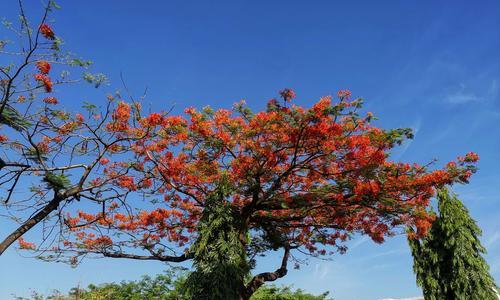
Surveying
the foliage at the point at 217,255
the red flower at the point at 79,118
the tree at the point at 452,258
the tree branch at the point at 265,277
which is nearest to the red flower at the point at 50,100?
the red flower at the point at 79,118

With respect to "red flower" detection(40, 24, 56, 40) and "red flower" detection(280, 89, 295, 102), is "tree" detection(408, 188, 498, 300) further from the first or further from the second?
"red flower" detection(40, 24, 56, 40)

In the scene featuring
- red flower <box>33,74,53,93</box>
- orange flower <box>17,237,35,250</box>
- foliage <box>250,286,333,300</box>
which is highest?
red flower <box>33,74,53,93</box>

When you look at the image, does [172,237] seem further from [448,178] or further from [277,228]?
[448,178]

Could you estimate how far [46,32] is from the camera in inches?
292

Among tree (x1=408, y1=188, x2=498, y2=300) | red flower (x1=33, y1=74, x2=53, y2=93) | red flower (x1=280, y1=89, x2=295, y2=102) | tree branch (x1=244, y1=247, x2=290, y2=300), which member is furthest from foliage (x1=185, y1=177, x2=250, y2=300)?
tree (x1=408, y1=188, x2=498, y2=300)

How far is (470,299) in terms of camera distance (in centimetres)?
1738

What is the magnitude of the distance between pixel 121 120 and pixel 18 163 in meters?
3.08

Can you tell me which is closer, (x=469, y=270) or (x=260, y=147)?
(x=260, y=147)

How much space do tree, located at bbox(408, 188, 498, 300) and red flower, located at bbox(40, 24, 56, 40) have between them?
54.8 feet

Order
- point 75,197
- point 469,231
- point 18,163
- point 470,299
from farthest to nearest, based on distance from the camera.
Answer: point 469,231 < point 470,299 < point 75,197 < point 18,163

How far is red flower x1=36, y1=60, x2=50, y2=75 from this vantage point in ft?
25.7

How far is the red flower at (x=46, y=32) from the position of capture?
7367 millimetres

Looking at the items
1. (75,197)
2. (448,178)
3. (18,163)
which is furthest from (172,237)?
(448,178)

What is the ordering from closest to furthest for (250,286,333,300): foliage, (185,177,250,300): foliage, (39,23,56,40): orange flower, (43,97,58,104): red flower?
(39,23,56,40): orange flower < (43,97,58,104): red flower < (185,177,250,300): foliage < (250,286,333,300): foliage
